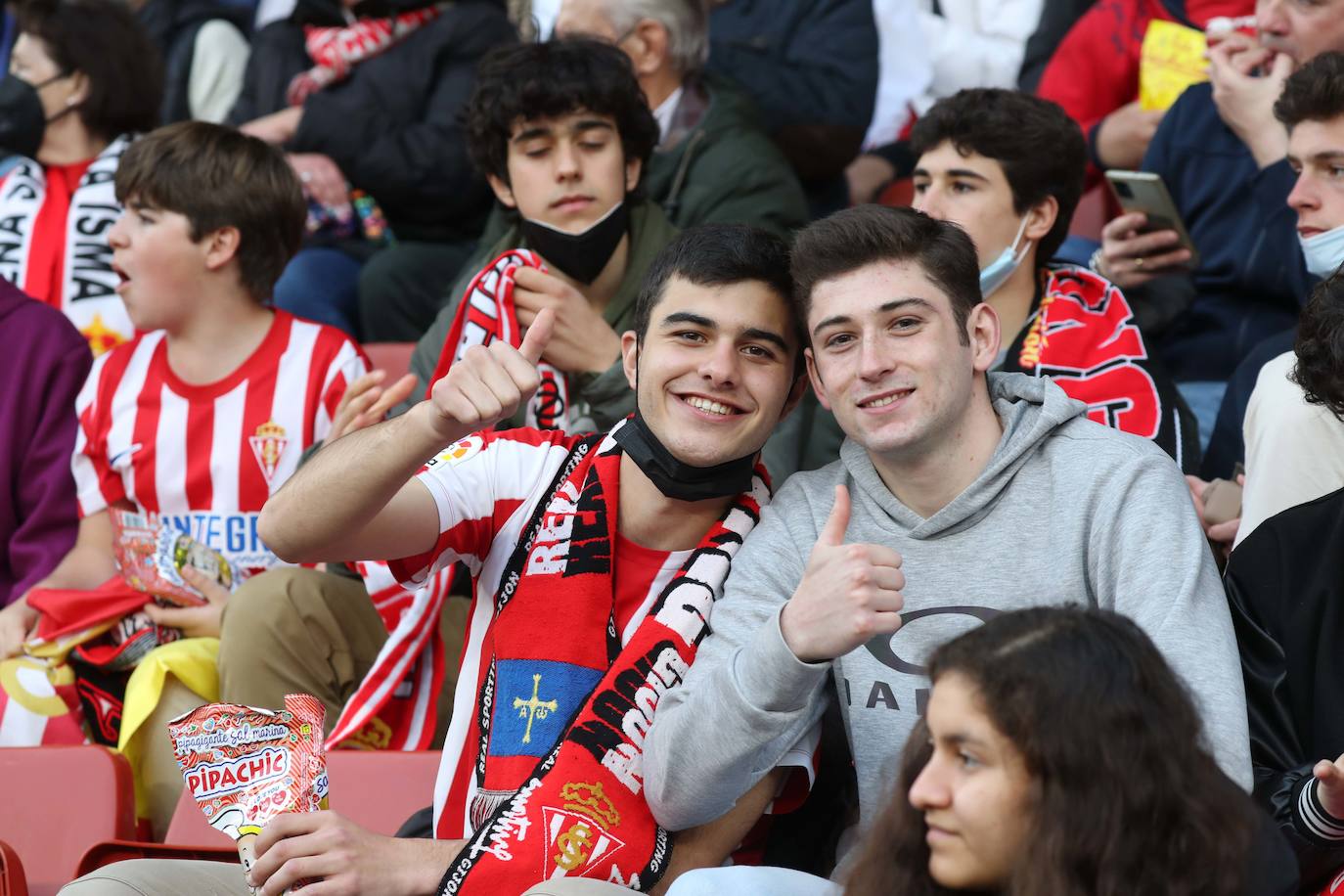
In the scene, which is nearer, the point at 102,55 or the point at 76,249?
the point at 76,249

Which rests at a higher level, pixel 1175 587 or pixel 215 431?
pixel 215 431

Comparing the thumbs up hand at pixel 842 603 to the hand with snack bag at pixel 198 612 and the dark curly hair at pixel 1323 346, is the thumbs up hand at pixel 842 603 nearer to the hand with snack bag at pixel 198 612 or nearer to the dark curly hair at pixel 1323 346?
the dark curly hair at pixel 1323 346

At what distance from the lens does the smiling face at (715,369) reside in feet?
8.07

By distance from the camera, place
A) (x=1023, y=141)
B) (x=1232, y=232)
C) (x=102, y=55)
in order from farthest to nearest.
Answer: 1. (x=102, y=55)
2. (x=1232, y=232)
3. (x=1023, y=141)

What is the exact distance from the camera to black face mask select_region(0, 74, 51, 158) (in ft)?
14.4

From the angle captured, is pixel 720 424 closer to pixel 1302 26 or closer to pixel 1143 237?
→ pixel 1143 237

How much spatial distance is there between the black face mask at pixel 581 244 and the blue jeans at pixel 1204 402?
129 centimetres

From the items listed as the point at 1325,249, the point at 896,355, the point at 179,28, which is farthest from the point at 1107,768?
the point at 179,28

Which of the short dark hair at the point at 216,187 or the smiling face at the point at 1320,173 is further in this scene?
the short dark hair at the point at 216,187

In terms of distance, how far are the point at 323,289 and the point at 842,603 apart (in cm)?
283

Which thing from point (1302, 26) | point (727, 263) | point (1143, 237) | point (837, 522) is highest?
point (1302, 26)

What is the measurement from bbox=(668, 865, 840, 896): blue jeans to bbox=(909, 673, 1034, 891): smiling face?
1.01ft

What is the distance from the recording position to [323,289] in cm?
448

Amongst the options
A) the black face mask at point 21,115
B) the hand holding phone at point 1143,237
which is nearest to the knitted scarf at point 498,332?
the hand holding phone at point 1143,237
